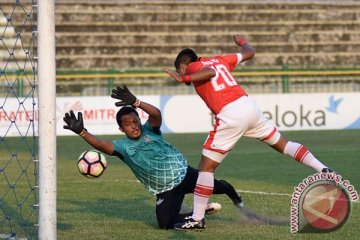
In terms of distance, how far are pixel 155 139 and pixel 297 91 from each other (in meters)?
19.8

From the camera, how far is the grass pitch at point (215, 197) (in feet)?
30.3

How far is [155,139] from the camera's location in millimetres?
9648

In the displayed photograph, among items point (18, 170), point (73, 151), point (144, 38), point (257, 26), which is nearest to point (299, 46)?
point (257, 26)

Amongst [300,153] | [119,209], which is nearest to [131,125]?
[300,153]

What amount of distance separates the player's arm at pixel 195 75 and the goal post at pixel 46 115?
1.42 m

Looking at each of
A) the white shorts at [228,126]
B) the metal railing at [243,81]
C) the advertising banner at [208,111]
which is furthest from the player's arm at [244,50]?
the metal railing at [243,81]

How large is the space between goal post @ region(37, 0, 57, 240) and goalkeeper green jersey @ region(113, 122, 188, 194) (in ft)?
6.06

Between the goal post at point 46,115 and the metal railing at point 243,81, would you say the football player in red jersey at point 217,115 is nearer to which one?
the goal post at point 46,115

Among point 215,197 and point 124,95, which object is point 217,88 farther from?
point 215,197

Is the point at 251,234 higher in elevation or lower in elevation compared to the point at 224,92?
lower

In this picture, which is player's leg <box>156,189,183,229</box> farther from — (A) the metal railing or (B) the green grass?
(A) the metal railing

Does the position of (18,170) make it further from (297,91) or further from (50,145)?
(297,91)

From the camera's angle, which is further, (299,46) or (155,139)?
(299,46)

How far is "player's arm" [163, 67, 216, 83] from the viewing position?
884cm
